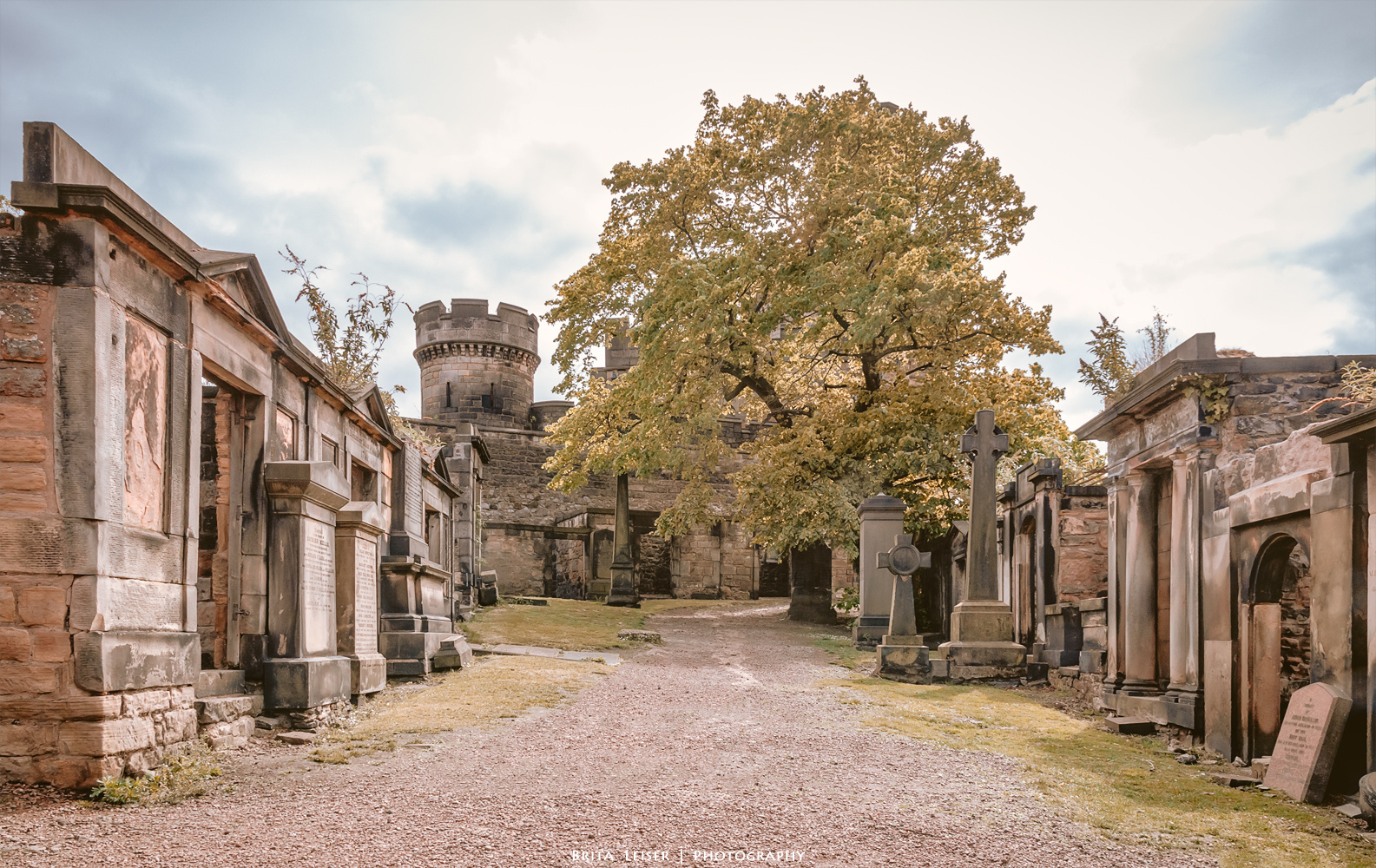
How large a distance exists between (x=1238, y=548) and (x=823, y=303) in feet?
32.8

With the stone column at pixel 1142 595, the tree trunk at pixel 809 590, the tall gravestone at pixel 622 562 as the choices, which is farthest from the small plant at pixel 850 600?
the stone column at pixel 1142 595

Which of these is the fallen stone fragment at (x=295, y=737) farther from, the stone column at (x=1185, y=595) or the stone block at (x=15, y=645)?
the stone column at (x=1185, y=595)

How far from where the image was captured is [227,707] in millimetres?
5973

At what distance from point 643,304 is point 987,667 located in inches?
338

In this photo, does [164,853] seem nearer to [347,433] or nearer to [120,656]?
[120,656]

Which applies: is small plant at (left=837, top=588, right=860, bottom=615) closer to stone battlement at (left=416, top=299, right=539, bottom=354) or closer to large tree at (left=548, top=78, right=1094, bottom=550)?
large tree at (left=548, top=78, right=1094, bottom=550)

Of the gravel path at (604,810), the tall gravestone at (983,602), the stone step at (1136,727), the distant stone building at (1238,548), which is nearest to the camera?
the gravel path at (604,810)

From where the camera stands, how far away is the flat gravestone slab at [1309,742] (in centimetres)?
488

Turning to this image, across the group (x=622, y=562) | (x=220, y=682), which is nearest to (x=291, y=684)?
(x=220, y=682)

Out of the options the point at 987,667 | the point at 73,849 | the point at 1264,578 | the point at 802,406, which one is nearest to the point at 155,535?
the point at 73,849

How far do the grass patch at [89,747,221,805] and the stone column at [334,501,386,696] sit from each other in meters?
2.66

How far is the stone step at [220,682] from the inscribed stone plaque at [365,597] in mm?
1411

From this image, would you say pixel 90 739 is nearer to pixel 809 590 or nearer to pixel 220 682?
pixel 220 682

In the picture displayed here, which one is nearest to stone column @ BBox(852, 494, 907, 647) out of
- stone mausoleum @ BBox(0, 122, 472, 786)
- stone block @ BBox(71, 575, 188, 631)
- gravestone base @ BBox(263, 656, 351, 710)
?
stone mausoleum @ BBox(0, 122, 472, 786)
